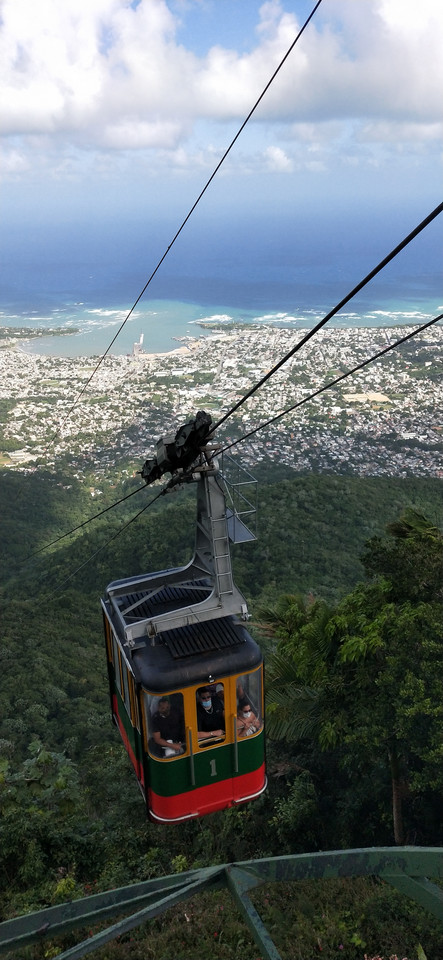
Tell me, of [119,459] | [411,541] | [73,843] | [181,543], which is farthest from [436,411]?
[73,843]

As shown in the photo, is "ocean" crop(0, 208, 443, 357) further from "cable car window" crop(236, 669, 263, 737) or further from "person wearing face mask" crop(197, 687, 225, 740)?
"person wearing face mask" crop(197, 687, 225, 740)

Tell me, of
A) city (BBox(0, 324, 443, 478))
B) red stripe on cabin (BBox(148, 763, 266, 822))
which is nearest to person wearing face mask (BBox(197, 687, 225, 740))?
red stripe on cabin (BBox(148, 763, 266, 822))

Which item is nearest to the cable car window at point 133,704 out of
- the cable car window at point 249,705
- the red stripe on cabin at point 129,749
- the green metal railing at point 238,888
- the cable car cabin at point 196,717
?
the cable car cabin at point 196,717

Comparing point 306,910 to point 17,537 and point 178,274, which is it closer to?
point 17,537

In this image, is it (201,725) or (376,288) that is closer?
(201,725)

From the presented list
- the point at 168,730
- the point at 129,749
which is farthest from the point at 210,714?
the point at 129,749

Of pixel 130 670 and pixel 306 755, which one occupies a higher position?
pixel 130 670

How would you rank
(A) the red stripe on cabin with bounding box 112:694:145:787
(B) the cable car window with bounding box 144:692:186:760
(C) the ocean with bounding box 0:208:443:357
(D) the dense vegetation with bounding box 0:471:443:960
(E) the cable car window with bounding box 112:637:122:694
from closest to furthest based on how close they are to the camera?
(B) the cable car window with bounding box 144:692:186:760 < (A) the red stripe on cabin with bounding box 112:694:145:787 < (D) the dense vegetation with bounding box 0:471:443:960 < (E) the cable car window with bounding box 112:637:122:694 < (C) the ocean with bounding box 0:208:443:357
